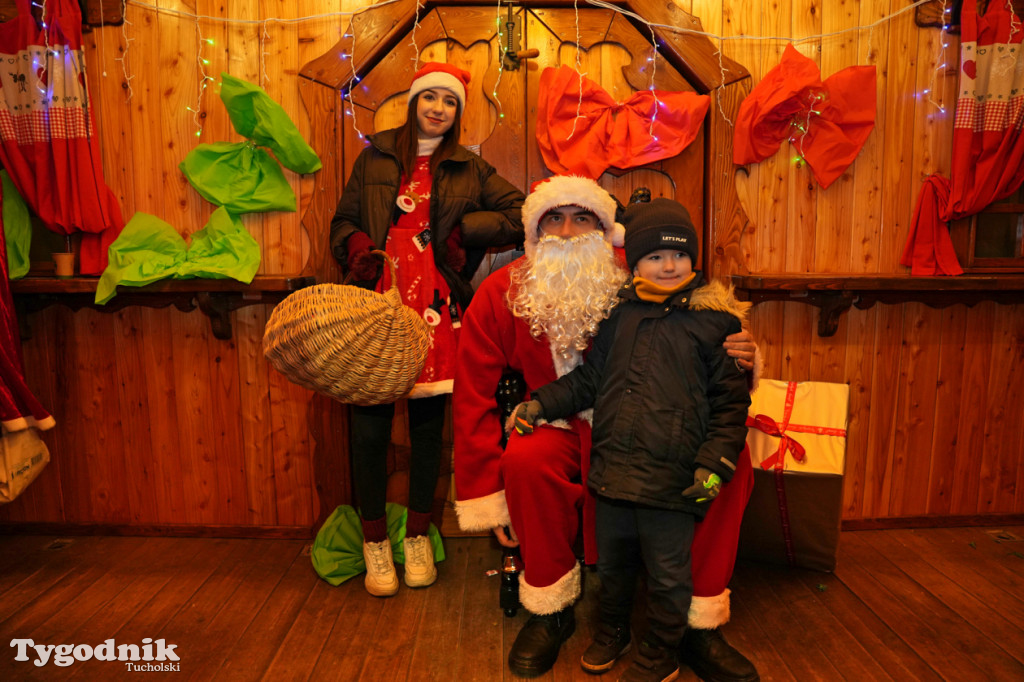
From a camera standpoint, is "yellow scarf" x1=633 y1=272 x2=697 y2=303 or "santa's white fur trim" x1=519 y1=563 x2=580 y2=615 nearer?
"yellow scarf" x1=633 y1=272 x2=697 y2=303

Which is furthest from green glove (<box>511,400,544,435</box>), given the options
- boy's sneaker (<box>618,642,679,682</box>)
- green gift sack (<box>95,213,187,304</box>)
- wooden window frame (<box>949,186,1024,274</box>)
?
wooden window frame (<box>949,186,1024,274</box>)

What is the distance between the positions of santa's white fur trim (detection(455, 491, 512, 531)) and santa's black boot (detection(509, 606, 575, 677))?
27 cm

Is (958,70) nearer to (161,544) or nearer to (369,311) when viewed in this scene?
(369,311)

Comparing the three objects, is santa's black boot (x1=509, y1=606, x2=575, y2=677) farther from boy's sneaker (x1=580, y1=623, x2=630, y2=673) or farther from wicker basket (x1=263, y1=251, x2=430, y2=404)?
wicker basket (x1=263, y1=251, x2=430, y2=404)

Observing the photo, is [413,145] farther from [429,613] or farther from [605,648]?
[605,648]

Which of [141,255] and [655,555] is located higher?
[141,255]

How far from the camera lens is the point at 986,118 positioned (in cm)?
227

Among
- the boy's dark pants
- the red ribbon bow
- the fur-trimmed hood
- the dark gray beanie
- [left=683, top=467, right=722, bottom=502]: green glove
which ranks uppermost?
the dark gray beanie

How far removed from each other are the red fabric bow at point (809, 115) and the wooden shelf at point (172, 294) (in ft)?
5.37

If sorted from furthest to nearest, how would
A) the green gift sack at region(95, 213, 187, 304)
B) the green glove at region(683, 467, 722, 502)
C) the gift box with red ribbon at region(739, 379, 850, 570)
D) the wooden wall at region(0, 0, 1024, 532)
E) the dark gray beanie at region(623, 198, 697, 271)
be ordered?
the wooden wall at region(0, 0, 1024, 532), the green gift sack at region(95, 213, 187, 304), the gift box with red ribbon at region(739, 379, 850, 570), the dark gray beanie at region(623, 198, 697, 271), the green glove at region(683, 467, 722, 502)

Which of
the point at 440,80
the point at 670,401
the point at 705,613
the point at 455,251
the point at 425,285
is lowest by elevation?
the point at 705,613

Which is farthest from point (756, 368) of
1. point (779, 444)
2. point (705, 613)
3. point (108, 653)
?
point (108, 653)

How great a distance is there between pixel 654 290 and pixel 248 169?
152 cm

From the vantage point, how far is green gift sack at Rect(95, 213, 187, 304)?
218 cm
